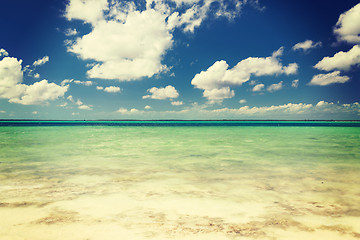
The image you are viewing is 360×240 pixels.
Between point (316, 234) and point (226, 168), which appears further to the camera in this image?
point (226, 168)

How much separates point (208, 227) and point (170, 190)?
231 centimetres

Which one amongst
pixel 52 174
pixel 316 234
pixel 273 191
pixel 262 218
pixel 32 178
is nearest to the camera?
pixel 316 234

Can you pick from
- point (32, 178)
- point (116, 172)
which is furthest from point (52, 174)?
point (116, 172)

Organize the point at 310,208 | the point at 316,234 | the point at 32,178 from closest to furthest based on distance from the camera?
1. the point at 316,234
2. the point at 310,208
3. the point at 32,178

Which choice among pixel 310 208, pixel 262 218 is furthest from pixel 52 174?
pixel 310 208

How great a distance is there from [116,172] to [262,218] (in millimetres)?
5582

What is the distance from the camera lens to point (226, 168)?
8.96 meters

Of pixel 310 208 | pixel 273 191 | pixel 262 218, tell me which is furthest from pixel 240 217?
pixel 273 191

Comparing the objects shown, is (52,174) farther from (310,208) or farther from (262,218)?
(310,208)

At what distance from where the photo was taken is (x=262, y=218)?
4.10m

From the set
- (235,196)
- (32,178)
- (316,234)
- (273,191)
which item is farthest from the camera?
(32,178)

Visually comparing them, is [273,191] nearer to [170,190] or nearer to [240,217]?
[240,217]

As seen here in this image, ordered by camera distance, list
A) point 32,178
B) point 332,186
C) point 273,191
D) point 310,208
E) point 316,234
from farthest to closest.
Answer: point 32,178
point 332,186
point 273,191
point 310,208
point 316,234

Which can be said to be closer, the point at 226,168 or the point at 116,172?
the point at 116,172
